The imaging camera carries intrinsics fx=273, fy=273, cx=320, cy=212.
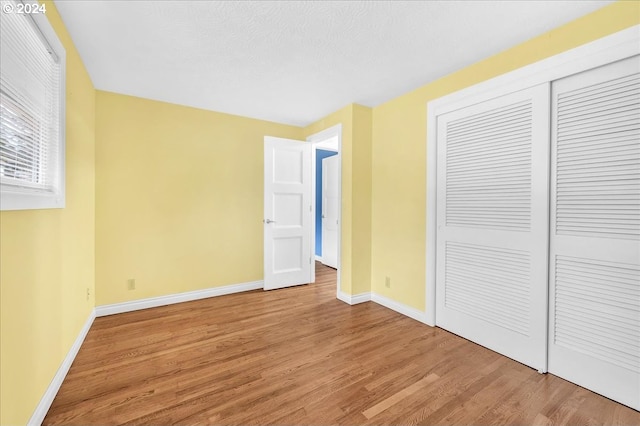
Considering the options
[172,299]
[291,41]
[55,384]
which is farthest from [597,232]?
[172,299]

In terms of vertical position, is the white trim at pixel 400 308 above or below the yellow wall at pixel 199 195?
below

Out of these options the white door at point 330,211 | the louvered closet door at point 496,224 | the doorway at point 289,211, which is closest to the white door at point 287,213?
the doorway at point 289,211

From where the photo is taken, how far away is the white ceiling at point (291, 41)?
1.68m

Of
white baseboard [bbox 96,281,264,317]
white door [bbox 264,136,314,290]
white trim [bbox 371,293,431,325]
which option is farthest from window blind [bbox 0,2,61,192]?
white trim [bbox 371,293,431,325]

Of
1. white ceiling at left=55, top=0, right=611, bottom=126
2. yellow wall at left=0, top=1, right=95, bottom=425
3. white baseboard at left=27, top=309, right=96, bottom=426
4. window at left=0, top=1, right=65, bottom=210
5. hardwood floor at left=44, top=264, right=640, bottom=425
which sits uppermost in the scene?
white ceiling at left=55, top=0, right=611, bottom=126

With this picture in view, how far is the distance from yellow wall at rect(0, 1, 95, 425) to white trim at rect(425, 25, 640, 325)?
2818mm

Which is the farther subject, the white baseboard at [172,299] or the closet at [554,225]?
the white baseboard at [172,299]

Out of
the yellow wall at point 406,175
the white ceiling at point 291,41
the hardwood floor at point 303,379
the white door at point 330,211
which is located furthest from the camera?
the white door at point 330,211

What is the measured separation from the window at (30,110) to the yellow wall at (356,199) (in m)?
2.51

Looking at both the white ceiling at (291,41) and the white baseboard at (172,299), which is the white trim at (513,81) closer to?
the white ceiling at (291,41)

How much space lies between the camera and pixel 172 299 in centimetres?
320

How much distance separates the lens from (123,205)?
2936mm

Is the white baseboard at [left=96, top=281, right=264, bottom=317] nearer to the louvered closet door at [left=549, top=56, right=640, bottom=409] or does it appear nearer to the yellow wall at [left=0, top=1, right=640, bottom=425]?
the yellow wall at [left=0, top=1, right=640, bottom=425]

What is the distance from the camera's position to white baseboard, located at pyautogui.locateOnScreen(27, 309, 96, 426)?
141cm
